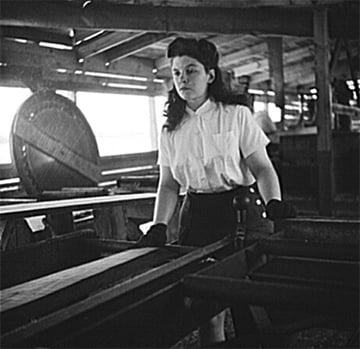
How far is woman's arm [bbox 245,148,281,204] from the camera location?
2.17m

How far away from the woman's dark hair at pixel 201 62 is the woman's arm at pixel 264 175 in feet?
0.86

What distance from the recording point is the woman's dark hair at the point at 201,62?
2.16 m

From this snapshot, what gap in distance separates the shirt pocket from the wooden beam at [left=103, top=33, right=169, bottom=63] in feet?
14.9

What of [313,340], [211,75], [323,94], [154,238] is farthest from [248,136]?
[323,94]

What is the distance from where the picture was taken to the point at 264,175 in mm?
2182

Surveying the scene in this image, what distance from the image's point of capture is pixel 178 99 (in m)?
2.29

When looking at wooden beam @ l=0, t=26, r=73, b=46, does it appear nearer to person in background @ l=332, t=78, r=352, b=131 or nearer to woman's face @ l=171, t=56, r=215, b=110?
woman's face @ l=171, t=56, r=215, b=110

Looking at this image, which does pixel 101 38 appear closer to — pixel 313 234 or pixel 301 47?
pixel 301 47

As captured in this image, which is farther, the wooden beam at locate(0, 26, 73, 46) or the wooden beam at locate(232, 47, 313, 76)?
the wooden beam at locate(232, 47, 313, 76)

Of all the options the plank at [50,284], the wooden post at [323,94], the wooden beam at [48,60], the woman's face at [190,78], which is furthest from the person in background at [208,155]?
the wooden beam at [48,60]

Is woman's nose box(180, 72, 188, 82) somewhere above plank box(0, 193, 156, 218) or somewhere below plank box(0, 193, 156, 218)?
above

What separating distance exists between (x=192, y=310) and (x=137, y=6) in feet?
12.5

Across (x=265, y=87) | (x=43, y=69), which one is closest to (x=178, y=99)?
(x=43, y=69)

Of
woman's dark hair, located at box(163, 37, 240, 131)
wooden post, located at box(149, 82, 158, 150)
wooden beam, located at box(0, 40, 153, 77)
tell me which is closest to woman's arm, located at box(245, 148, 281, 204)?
woman's dark hair, located at box(163, 37, 240, 131)
